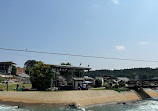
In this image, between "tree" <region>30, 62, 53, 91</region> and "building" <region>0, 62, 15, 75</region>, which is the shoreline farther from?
"building" <region>0, 62, 15, 75</region>

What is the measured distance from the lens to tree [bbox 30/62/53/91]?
37.2m

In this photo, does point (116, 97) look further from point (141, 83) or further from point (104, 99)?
point (141, 83)

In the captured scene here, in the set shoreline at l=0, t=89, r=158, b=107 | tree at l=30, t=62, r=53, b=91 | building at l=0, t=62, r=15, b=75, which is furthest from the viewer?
building at l=0, t=62, r=15, b=75

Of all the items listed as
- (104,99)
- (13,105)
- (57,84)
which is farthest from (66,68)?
(13,105)

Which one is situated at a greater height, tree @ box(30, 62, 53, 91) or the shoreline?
tree @ box(30, 62, 53, 91)

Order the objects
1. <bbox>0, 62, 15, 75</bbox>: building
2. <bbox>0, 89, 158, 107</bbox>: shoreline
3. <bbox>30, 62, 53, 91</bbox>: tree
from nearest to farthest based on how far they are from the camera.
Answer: <bbox>0, 89, 158, 107</bbox>: shoreline < <bbox>30, 62, 53, 91</bbox>: tree < <bbox>0, 62, 15, 75</bbox>: building

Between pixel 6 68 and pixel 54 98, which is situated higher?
pixel 6 68

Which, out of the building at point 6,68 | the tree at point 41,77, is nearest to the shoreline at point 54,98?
the tree at point 41,77

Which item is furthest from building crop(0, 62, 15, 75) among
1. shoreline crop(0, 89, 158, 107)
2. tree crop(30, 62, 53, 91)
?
shoreline crop(0, 89, 158, 107)

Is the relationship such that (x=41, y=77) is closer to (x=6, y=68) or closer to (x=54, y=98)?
(x=54, y=98)

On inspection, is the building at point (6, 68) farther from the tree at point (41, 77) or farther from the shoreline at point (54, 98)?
the shoreline at point (54, 98)

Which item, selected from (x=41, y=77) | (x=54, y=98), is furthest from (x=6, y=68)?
(x=54, y=98)

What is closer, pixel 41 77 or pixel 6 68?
pixel 41 77

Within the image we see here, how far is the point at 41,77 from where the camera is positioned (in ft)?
123
